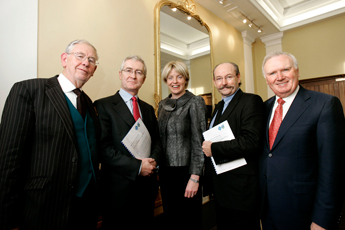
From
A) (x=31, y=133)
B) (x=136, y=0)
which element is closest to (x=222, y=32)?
(x=136, y=0)

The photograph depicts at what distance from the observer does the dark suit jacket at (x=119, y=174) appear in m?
1.24

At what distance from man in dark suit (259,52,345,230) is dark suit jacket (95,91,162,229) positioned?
2.66 ft

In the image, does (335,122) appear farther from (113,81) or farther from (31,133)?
(113,81)

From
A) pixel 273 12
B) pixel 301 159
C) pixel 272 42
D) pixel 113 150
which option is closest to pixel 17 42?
pixel 113 150

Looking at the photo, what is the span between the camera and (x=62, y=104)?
43.4 inches

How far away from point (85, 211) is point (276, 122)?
135 centimetres

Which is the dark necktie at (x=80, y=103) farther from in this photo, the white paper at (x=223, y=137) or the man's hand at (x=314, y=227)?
the man's hand at (x=314, y=227)

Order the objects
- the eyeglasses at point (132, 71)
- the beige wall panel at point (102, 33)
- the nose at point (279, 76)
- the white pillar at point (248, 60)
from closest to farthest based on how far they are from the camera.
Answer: the nose at point (279, 76) < the eyeglasses at point (132, 71) < the beige wall panel at point (102, 33) < the white pillar at point (248, 60)

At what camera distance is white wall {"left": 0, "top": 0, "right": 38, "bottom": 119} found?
1.55 metres

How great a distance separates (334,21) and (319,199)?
524 cm

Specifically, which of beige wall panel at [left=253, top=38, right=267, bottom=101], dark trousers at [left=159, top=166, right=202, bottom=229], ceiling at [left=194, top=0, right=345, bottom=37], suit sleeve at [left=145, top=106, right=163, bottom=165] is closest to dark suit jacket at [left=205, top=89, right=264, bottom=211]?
dark trousers at [left=159, top=166, right=202, bottom=229]

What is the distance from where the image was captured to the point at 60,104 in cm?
109

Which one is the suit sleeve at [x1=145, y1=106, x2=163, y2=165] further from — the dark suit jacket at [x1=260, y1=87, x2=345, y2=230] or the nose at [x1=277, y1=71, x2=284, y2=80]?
the nose at [x1=277, y1=71, x2=284, y2=80]

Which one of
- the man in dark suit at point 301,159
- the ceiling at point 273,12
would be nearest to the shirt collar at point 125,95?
the man in dark suit at point 301,159
